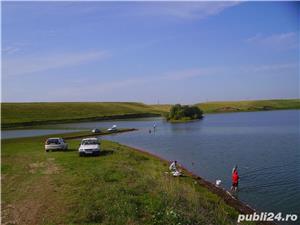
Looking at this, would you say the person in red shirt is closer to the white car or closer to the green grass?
the green grass

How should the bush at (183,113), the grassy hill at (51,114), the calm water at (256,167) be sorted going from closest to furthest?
the calm water at (256,167) → the grassy hill at (51,114) → the bush at (183,113)

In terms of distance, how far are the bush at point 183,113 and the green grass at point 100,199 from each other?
127005 mm

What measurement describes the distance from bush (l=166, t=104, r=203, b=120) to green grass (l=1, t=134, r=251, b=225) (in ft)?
417

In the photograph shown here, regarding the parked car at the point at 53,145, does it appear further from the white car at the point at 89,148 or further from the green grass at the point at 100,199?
the green grass at the point at 100,199

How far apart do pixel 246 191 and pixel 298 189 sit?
3.86 metres

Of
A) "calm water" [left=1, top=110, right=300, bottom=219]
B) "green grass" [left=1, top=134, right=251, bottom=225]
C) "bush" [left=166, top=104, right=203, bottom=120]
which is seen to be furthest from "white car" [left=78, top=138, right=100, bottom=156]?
"bush" [left=166, top=104, right=203, bottom=120]

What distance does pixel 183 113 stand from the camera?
6299 inches

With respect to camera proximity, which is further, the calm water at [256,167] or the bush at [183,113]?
the bush at [183,113]

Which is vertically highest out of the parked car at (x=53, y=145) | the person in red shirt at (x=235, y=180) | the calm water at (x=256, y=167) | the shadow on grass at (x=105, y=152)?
the parked car at (x=53, y=145)

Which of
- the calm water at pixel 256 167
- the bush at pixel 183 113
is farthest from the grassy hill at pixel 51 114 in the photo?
the calm water at pixel 256 167

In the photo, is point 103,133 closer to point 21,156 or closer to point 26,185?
point 21,156

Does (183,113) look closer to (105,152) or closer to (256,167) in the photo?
(105,152)

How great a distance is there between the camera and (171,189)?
24.1 m

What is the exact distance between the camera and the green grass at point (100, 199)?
18.4 m
